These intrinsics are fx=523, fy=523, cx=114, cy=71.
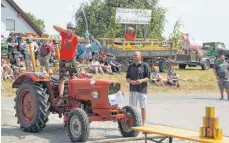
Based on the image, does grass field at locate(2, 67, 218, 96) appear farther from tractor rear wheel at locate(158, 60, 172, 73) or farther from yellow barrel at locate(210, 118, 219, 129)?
yellow barrel at locate(210, 118, 219, 129)

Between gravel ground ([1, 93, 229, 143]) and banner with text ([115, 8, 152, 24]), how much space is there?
A: 10537 millimetres

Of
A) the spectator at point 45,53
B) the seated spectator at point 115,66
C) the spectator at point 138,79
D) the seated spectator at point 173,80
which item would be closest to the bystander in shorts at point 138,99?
the spectator at point 138,79

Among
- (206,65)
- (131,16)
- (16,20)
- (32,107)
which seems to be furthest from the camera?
(16,20)

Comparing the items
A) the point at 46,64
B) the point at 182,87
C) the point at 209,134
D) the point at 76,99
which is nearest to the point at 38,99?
the point at 76,99

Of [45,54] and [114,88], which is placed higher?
[45,54]

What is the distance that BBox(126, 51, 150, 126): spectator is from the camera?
11008mm

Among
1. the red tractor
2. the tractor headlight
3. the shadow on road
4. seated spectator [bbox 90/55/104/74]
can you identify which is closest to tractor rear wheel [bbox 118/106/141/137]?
the red tractor

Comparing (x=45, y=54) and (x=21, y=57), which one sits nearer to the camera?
(x=45, y=54)

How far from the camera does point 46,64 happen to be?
1952 cm

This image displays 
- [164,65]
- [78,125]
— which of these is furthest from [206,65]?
[78,125]

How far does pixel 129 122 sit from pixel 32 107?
7.01 feet

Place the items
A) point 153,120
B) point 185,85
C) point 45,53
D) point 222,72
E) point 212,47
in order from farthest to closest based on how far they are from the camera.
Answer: point 212,47
point 185,85
point 45,53
point 222,72
point 153,120

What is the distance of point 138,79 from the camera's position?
36.1ft

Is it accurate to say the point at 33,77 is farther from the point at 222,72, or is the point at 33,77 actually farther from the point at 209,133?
the point at 222,72
